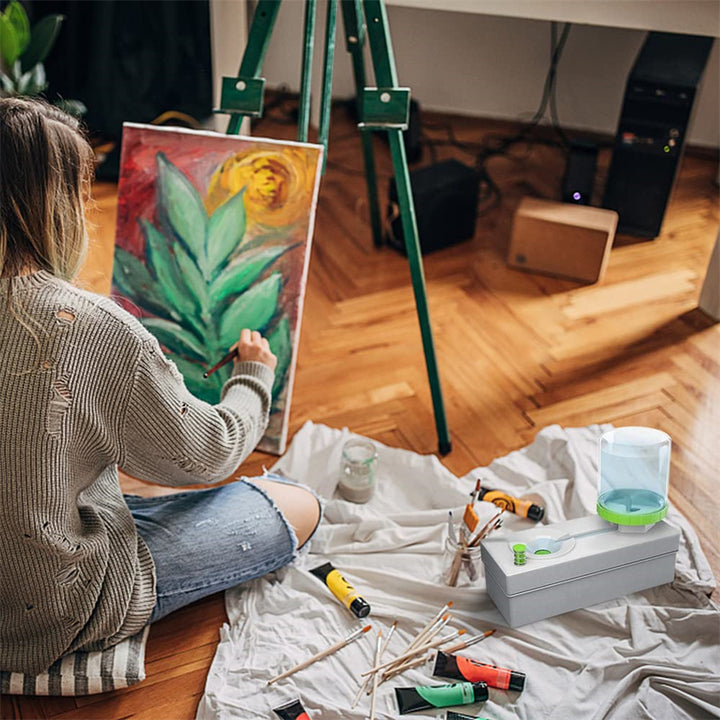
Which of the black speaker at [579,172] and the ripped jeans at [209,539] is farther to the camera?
the black speaker at [579,172]

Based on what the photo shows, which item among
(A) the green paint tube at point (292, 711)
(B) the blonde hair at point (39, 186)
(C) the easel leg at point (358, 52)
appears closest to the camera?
(B) the blonde hair at point (39, 186)

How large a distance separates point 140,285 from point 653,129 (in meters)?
1.62

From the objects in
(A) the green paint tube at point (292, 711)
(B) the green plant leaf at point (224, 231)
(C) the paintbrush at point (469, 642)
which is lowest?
(A) the green paint tube at point (292, 711)

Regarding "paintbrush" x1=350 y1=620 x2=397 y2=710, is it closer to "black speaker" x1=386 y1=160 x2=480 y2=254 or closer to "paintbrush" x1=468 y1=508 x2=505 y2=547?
"paintbrush" x1=468 y1=508 x2=505 y2=547

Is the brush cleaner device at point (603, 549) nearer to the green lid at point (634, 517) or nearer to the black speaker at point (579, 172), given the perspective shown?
the green lid at point (634, 517)

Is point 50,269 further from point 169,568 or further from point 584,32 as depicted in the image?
point 584,32

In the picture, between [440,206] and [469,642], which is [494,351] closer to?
[440,206]

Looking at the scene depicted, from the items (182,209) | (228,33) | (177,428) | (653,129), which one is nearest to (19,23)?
(228,33)

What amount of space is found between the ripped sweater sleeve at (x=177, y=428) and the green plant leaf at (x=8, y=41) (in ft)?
5.03

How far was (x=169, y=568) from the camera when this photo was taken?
1.63 meters

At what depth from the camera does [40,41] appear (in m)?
2.77

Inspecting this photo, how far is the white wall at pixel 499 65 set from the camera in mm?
3340

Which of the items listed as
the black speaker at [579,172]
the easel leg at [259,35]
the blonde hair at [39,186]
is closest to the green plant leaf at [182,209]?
the easel leg at [259,35]

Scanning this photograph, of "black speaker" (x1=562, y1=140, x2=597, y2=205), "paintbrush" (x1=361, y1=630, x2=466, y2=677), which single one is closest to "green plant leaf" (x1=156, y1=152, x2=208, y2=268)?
Result: "paintbrush" (x1=361, y1=630, x2=466, y2=677)
